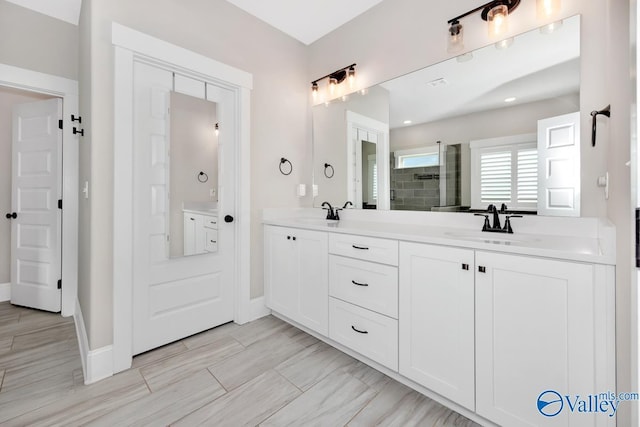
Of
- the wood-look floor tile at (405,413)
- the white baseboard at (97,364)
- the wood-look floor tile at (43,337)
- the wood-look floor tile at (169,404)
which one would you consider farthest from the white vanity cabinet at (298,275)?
the wood-look floor tile at (43,337)

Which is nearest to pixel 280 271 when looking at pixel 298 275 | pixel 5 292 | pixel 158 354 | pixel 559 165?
pixel 298 275

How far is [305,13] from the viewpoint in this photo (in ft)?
8.27

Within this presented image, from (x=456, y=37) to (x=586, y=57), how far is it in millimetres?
727

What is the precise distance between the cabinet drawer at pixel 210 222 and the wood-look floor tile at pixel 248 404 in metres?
1.21

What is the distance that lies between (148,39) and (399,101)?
1.83 m

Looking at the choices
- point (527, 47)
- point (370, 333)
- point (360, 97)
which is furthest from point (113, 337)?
point (527, 47)

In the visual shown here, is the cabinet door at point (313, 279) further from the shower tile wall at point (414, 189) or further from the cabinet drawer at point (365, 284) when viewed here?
the shower tile wall at point (414, 189)

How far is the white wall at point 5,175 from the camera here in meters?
3.08

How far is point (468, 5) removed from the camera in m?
1.88

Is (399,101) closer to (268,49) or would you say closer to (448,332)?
(268,49)

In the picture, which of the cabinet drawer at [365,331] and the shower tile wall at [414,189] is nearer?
the cabinet drawer at [365,331]

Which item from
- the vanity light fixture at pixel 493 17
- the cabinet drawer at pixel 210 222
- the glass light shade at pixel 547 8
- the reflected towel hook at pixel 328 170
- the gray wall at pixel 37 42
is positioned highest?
the gray wall at pixel 37 42

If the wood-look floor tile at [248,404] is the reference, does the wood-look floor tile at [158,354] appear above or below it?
above

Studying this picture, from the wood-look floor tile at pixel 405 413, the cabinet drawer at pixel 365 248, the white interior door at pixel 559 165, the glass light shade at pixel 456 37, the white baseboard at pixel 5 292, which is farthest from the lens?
the white baseboard at pixel 5 292
